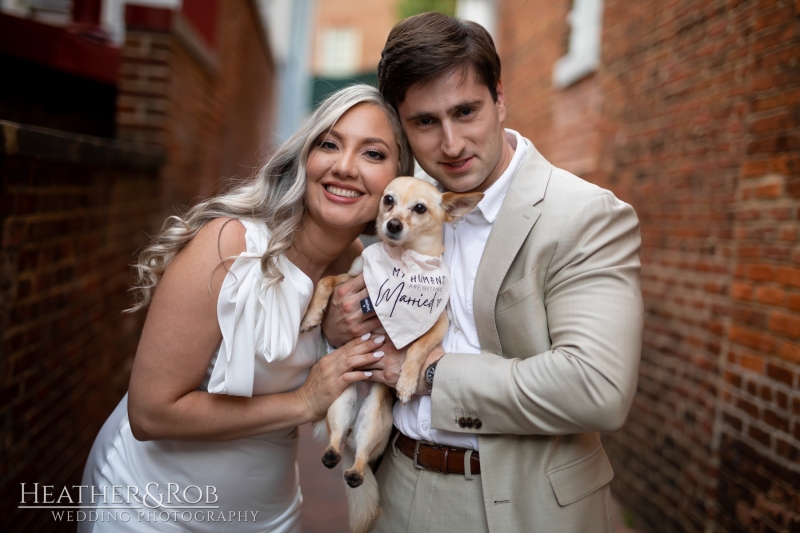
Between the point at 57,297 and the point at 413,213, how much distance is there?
5.74 ft

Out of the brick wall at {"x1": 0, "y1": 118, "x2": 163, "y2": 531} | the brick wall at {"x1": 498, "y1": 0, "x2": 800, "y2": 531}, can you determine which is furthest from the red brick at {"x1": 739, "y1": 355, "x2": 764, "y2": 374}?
the brick wall at {"x1": 0, "y1": 118, "x2": 163, "y2": 531}

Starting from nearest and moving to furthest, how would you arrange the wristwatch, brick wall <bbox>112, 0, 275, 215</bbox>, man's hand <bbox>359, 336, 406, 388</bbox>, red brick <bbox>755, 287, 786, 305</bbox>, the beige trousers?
the beige trousers
the wristwatch
man's hand <bbox>359, 336, 406, 388</bbox>
red brick <bbox>755, 287, 786, 305</bbox>
brick wall <bbox>112, 0, 275, 215</bbox>

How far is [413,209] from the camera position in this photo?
231cm

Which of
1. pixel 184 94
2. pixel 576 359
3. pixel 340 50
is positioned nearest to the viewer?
pixel 576 359

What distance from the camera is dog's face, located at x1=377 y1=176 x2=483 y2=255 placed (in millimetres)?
2283

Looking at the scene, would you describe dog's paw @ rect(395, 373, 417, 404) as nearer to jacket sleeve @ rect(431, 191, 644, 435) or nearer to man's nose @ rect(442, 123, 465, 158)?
jacket sleeve @ rect(431, 191, 644, 435)

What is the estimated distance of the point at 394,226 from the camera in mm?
2293

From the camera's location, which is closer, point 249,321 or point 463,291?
point 249,321

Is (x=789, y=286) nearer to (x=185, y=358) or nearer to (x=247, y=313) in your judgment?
(x=247, y=313)

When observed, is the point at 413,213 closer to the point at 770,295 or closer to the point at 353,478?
the point at 353,478

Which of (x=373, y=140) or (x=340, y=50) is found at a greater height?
(x=340, y=50)

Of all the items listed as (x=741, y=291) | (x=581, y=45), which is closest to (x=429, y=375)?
(x=741, y=291)

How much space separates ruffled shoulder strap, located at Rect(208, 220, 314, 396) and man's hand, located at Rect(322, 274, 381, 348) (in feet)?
0.70

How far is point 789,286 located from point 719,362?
0.76m
